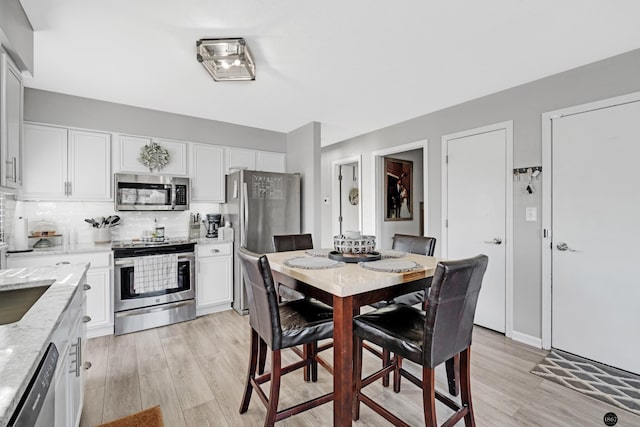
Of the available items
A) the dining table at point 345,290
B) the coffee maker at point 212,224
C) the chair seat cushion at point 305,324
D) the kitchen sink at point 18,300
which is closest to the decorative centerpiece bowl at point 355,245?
the dining table at point 345,290

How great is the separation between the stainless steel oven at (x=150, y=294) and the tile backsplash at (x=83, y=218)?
1.83 feet

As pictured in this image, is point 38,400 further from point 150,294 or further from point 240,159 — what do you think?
point 240,159

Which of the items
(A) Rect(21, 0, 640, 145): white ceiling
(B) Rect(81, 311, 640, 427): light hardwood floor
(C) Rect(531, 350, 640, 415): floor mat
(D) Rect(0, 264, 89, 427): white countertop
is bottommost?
(B) Rect(81, 311, 640, 427): light hardwood floor

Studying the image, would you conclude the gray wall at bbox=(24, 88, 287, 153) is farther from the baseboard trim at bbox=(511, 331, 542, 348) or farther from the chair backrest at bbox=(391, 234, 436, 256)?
the baseboard trim at bbox=(511, 331, 542, 348)

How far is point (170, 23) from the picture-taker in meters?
1.93

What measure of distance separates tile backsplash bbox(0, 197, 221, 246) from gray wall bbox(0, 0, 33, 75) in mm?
1605

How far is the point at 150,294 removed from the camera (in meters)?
3.12

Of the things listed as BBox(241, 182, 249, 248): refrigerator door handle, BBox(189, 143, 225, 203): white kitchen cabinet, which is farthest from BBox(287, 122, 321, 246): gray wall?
BBox(189, 143, 225, 203): white kitchen cabinet

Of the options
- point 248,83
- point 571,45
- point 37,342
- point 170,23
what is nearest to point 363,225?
point 248,83

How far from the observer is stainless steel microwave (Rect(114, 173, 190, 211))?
327cm

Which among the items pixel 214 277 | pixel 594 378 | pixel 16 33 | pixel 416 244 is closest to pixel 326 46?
pixel 416 244

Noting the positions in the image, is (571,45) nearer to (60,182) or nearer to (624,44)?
(624,44)

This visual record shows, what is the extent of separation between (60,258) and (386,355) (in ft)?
9.69

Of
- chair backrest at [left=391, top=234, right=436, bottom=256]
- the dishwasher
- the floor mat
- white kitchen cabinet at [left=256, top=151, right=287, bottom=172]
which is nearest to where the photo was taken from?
the dishwasher
